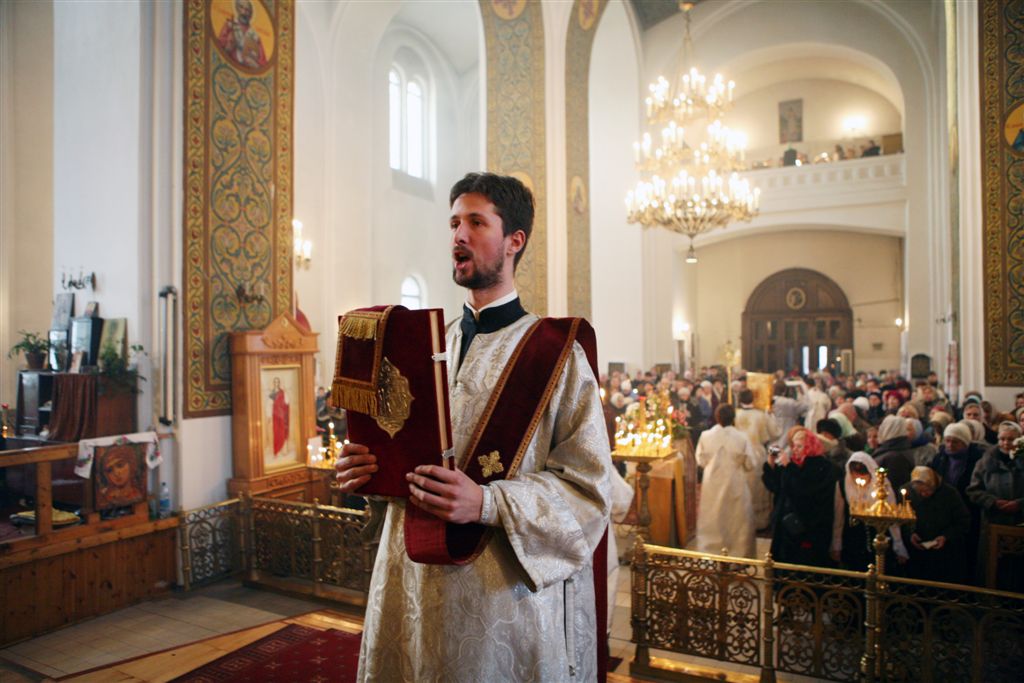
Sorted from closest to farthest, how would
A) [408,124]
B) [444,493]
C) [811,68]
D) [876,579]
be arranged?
[444,493] → [876,579] → [408,124] → [811,68]

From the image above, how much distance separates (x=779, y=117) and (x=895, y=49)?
5012 mm

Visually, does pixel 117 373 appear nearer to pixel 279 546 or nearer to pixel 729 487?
pixel 279 546

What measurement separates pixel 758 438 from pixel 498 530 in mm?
7501

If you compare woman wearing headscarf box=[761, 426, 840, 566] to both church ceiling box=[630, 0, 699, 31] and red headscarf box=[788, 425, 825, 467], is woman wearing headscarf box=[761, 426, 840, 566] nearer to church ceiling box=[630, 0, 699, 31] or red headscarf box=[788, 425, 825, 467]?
red headscarf box=[788, 425, 825, 467]

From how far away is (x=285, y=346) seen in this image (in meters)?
6.74

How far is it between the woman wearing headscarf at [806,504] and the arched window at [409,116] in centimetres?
1280

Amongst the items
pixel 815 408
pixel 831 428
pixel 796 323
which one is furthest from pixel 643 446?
pixel 796 323

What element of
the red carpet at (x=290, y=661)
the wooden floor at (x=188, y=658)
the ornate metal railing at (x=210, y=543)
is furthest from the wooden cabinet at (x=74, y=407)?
the red carpet at (x=290, y=661)

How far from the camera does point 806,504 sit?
5262 millimetres

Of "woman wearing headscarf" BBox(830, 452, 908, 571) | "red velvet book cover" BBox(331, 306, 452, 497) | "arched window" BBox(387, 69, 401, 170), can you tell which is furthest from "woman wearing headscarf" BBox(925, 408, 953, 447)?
"arched window" BBox(387, 69, 401, 170)

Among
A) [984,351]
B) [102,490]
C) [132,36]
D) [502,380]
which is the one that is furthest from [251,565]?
[984,351]

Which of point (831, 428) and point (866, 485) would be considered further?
point (831, 428)

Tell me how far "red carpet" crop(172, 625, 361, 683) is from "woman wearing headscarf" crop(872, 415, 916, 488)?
426 cm

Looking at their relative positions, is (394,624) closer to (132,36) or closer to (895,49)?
(132,36)
